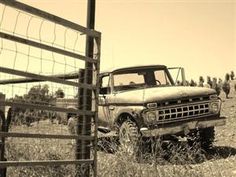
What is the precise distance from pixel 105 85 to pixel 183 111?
6.38ft

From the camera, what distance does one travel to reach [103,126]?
1057cm

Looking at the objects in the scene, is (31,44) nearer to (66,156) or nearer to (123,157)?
(123,157)

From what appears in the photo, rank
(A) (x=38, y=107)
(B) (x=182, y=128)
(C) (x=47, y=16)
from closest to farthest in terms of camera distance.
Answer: (A) (x=38, y=107) < (C) (x=47, y=16) < (B) (x=182, y=128)

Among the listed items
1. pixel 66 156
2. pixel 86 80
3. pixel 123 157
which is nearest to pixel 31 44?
pixel 86 80

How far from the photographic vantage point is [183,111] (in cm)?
947

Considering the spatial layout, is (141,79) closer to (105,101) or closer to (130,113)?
(105,101)

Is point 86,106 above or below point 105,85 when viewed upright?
below

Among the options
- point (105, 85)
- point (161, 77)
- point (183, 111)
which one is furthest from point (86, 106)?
point (161, 77)

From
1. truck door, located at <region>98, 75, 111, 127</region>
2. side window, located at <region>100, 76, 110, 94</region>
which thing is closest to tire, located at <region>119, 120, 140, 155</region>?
truck door, located at <region>98, 75, 111, 127</region>

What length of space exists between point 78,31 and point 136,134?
3.55 m

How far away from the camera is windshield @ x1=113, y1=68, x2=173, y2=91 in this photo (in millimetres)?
10578

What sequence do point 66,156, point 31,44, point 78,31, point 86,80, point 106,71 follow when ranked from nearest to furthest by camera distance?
point 31,44 → point 78,31 → point 86,80 → point 66,156 → point 106,71

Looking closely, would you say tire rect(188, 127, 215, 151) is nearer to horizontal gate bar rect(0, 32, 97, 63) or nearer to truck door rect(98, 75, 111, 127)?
truck door rect(98, 75, 111, 127)

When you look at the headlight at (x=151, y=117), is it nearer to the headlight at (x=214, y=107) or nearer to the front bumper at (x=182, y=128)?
the front bumper at (x=182, y=128)
